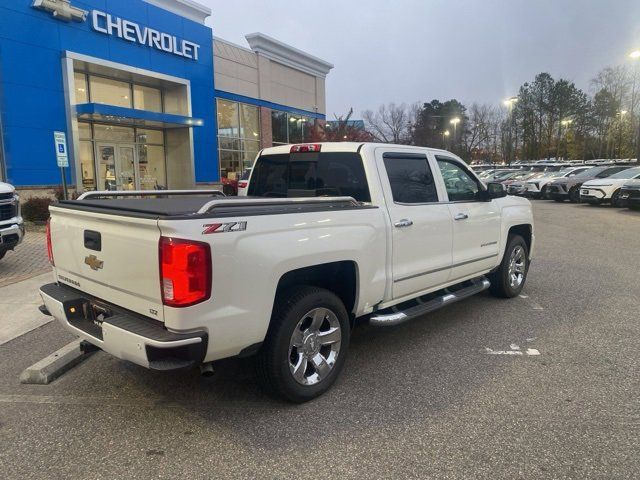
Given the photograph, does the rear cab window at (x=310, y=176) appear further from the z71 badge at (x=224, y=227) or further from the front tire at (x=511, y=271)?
the front tire at (x=511, y=271)

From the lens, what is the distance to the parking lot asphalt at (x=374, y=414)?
2775 millimetres

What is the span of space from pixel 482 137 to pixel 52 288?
66.4 metres

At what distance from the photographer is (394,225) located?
13.3 ft

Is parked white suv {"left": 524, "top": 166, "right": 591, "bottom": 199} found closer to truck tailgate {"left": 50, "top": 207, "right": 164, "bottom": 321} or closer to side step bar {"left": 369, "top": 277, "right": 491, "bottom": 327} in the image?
side step bar {"left": 369, "top": 277, "right": 491, "bottom": 327}

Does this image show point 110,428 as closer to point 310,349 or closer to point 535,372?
point 310,349

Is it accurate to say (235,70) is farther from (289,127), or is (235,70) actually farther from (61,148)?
(61,148)

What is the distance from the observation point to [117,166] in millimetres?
19266

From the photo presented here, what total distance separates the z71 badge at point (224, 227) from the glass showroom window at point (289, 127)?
994 inches

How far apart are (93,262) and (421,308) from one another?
2.74 metres

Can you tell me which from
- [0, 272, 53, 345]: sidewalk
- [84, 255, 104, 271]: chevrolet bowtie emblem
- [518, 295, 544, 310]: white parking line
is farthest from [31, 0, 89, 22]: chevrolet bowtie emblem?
[518, 295, 544, 310]: white parking line

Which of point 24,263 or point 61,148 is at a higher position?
point 61,148

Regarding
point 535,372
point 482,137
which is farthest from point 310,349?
point 482,137

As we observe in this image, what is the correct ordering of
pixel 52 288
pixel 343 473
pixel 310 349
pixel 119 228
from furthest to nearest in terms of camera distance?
pixel 52 288 < pixel 310 349 < pixel 119 228 < pixel 343 473

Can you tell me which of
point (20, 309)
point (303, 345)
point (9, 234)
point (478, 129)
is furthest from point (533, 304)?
point (478, 129)
